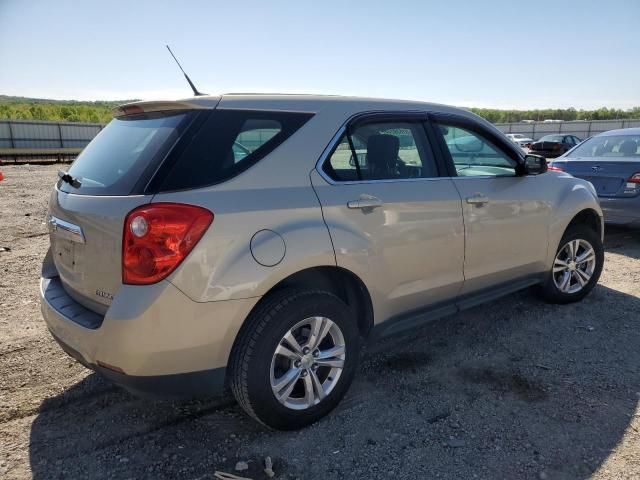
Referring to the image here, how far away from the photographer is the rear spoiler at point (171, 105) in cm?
244

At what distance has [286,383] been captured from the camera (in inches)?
101

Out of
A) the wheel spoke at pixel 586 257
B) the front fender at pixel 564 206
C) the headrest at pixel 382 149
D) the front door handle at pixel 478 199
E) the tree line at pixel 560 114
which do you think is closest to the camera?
the headrest at pixel 382 149

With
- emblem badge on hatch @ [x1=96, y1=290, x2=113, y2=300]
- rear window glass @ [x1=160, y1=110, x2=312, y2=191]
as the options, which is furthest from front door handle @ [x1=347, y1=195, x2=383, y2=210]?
emblem badge on hatch @ [x1=96, y1=290, x2=113, y2=300]

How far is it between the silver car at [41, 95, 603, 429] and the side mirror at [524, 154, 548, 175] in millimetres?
534

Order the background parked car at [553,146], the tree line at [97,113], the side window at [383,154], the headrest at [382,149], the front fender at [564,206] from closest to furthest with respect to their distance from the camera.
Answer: the side window at [383,154]
the headrest at [382,149]
the front fender at [564,206]
the background parked car at [553,146]
the tree line at [97,113]

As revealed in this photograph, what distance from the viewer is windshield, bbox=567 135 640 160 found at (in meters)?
6.85

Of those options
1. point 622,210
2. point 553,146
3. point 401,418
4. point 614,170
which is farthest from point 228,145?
point 553,146

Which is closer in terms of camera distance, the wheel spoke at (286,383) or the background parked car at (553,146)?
the wheel spoke at (286,383)

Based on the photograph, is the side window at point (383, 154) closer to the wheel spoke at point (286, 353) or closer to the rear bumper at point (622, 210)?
the wheel spoke at point (286, 353)

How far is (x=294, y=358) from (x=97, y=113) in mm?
53054

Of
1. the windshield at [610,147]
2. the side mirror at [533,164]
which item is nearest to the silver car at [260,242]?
the side mirror at [533,164]

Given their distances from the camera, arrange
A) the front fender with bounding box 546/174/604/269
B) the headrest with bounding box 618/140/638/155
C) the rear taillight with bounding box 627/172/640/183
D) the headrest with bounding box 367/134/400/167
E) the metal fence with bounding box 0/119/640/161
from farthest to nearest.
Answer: the metal fence with bounding box 0/119/640/161 → the headrest with bounding box 618/140/638/155 → the rear taillight with bounding box 627/172/640/183 → the front fender with bounding box 546/174/604/269 → the headrest with bounding box 367/134/400/167

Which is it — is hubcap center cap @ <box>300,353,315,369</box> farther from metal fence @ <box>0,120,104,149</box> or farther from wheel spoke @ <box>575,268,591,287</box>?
metal fence @ <box>0,120,104,149</box>

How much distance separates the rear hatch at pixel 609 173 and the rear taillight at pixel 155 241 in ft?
20.7
